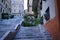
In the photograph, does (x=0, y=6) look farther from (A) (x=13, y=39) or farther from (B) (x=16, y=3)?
(B) (x=16, y=3)

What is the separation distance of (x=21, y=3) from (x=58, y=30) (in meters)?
52.0

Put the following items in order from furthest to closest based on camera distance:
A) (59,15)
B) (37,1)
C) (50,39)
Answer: (37,1), (50,39), (59,15)

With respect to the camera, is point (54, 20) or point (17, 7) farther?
point (17, 7)

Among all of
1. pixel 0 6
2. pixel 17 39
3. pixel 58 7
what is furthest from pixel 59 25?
pixel 0 6

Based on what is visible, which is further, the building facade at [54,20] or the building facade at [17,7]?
the building facade at [17,7]

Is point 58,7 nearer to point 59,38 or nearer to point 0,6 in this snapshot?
point 59,38

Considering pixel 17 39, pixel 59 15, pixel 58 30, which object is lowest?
pixel 17 39

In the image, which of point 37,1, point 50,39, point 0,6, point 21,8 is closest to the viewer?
point 50,39

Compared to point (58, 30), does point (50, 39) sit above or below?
below

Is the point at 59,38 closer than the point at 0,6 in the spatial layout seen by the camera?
Yes

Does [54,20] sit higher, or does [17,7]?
[17,7]

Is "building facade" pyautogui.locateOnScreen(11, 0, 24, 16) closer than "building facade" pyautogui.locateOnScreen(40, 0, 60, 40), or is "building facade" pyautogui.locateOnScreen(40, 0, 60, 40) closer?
"building facade" pyautogui.locateOnScreen(40, 0, 60, 40)

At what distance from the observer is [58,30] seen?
7117 mm

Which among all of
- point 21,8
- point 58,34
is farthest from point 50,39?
point 21,8
